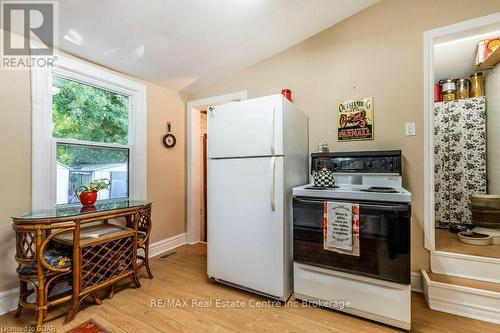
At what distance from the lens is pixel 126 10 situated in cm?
178

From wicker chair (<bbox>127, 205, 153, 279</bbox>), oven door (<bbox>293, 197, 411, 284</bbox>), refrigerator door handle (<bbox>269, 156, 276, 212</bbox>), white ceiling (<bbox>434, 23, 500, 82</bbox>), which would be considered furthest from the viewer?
white ceiling (<bbox>434, 23, 500, 82</bbox>)

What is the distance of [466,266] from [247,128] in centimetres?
212

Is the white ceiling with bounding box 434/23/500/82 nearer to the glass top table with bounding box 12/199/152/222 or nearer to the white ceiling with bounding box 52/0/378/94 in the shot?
the white ceiling with bounding box 52/0/378/94

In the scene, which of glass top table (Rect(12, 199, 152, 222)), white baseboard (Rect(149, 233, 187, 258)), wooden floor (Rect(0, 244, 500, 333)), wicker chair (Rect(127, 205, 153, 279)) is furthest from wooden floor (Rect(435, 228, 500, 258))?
white baseboard (Rect(149, 233, 187, 258))

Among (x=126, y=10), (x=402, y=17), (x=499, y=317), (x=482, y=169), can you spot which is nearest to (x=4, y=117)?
(x=126, y=10)

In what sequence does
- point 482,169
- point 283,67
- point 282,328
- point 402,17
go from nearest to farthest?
1. point 282,328
2. point 402,17
3. point 283,67
4. point 482,169

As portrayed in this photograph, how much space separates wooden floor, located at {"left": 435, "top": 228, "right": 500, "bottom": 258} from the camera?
1963 mm

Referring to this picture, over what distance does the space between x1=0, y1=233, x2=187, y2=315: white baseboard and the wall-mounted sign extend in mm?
2500

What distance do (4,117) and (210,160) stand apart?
62.4 inches

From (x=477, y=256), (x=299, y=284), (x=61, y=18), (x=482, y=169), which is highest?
(x=61, y=18)

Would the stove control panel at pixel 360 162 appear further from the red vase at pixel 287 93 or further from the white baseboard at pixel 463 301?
the white baseboard at pixel 463 301

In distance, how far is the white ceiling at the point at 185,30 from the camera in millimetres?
1811

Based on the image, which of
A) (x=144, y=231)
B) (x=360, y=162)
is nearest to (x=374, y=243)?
(x=360, y=162)

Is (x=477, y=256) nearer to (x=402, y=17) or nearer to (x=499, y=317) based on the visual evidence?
(x=499, y=317)
